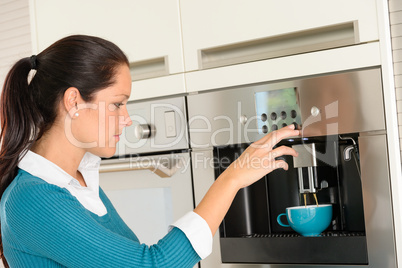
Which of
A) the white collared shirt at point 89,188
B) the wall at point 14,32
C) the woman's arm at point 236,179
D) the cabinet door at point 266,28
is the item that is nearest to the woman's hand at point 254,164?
the woman's arm at point 236,179

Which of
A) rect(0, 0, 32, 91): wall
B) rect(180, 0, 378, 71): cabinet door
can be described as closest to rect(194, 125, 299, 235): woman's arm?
rect(180, 0, 378, 71): cabinet door

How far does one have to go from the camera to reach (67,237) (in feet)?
2.89

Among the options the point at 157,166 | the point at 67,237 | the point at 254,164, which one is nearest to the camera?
the point at 67,237

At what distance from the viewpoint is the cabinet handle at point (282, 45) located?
1.21 m

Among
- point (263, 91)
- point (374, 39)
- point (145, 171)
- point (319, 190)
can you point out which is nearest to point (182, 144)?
point (145, 171)

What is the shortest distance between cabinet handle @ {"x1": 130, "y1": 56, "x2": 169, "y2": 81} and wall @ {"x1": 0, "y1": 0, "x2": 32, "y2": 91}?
0.74 meters

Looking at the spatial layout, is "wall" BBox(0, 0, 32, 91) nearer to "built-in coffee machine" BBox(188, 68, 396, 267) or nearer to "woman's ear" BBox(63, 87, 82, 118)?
"built-in coffee machine" BBox(188, 68, 396, 267)

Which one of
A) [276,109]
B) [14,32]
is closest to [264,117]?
[276,109]

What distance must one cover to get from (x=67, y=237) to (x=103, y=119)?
0.24m

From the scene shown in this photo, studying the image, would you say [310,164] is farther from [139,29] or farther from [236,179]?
[139,29]

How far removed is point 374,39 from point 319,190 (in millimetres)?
391

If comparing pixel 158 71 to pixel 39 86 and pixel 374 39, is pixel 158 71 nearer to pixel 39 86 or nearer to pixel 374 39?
pixel 39 86

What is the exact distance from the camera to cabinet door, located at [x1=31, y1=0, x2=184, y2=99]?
140 centimetres

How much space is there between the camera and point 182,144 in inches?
55.0
